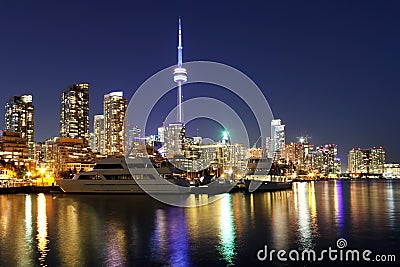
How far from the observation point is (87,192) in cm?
6153

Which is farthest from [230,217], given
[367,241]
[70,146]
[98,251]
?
[70,146]

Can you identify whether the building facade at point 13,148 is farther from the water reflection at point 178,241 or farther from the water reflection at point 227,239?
the water reflection at point 227,239

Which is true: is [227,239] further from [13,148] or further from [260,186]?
[13,148]

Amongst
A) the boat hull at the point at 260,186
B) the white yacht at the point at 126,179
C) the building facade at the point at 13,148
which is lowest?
the boat hull at the point at 260,186

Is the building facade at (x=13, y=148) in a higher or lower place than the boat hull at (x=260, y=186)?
higher

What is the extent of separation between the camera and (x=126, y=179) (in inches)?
2392

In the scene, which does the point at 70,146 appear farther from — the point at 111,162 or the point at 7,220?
the point at 7,220

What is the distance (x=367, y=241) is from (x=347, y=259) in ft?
16.9

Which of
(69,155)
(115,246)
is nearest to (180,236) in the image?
(115,246)

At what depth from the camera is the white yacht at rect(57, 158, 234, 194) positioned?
59812 mm

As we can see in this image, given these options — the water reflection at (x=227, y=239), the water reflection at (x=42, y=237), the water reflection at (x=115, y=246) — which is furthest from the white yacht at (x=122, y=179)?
the water reflection at (x=115, y=246)

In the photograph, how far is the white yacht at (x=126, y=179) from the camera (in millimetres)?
59812

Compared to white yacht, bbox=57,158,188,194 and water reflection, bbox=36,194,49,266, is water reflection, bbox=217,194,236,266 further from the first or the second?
white yacht, bbox=57,158,188,194

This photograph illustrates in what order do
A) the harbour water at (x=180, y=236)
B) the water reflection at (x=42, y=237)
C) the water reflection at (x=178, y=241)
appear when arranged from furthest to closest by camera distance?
the water reflection at (x=42, y=237) → the harbour water at (x=180, y=236) → the water reflection at (x=178, y=241)
